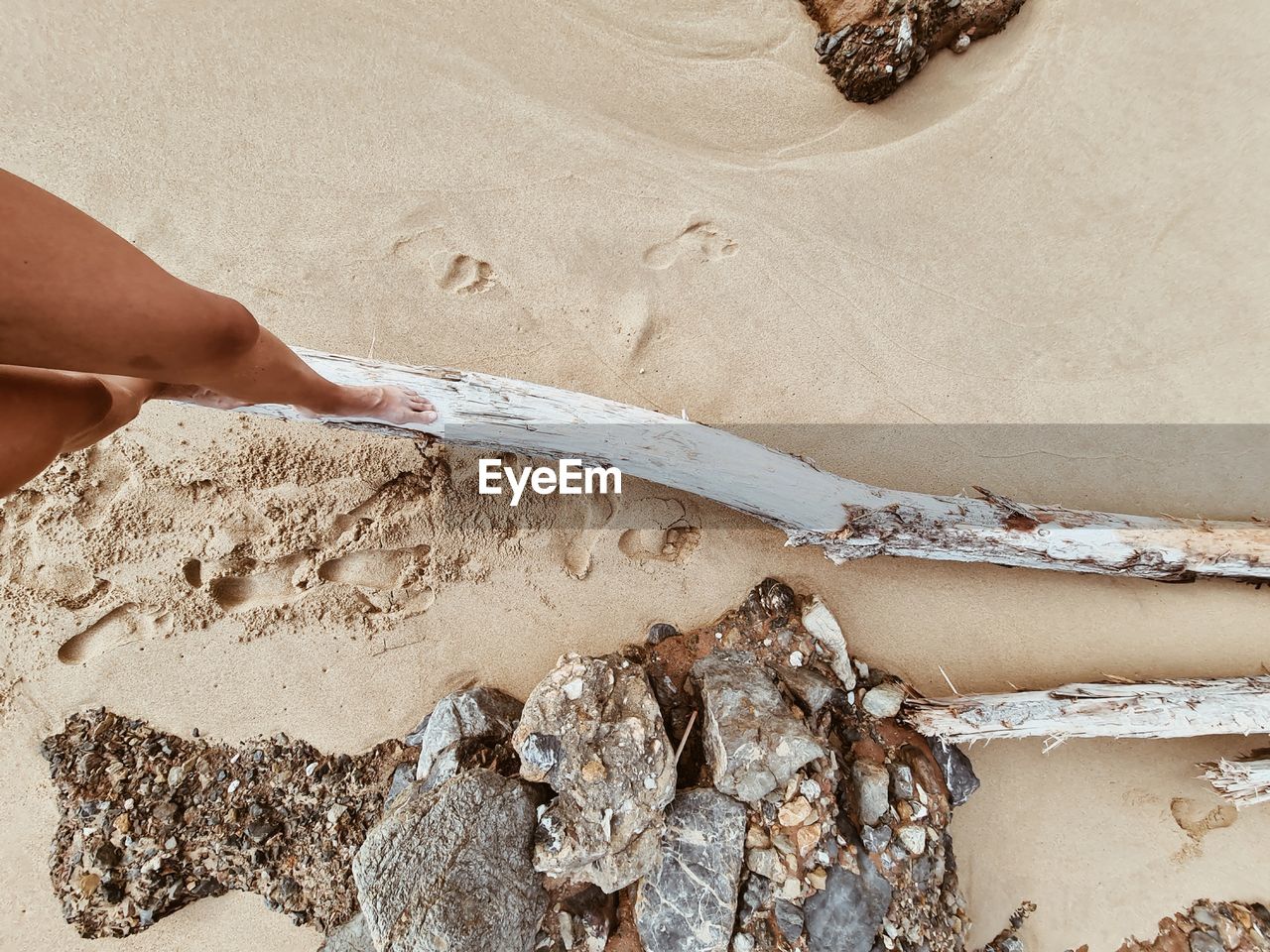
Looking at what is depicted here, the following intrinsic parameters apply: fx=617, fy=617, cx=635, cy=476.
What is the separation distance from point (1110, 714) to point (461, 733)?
7.20 feet

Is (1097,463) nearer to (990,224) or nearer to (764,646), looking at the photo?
(990,224)

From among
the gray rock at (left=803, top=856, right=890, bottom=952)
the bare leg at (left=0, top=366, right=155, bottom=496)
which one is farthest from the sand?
the bare leg at (left=0, top=366, right=155, bottom=496)

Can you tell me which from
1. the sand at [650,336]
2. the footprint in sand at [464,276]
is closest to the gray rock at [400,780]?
the sand at [650,336]

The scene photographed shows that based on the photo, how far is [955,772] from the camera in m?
2.16

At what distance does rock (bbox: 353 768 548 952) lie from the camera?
69.4 inches

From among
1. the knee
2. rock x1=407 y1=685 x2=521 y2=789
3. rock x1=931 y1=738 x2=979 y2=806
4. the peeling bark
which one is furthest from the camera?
the peeling bark

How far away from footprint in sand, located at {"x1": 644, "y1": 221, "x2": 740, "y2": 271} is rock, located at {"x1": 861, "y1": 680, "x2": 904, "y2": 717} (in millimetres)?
1738

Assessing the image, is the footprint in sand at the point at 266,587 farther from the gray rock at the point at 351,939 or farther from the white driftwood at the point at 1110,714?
the white driftwood at the point at 1110,714

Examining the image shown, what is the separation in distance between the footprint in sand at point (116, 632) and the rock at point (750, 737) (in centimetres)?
191

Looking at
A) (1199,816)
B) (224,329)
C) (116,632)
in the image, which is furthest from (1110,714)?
(116,632)

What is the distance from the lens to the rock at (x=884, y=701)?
217 centimetres

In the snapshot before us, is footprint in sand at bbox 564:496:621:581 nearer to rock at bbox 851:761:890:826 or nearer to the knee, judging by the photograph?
rock at bbox 851:761:890:826

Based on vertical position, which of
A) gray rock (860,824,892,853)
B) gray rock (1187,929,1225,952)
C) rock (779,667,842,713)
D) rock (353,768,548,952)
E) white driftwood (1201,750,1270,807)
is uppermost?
rock (353,768,548,952)

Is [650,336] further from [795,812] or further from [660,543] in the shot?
[795,812]
